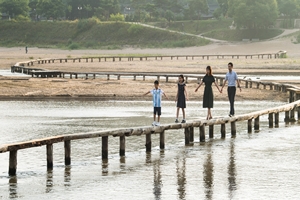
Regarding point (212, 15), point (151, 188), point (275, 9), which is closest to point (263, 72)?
point (151, 188)

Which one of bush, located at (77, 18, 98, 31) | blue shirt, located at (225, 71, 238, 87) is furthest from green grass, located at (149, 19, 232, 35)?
blue shirt, located at (225, 71, 238, 87)

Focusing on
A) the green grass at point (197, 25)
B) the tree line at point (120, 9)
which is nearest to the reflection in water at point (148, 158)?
the tree line at point (120, 9)

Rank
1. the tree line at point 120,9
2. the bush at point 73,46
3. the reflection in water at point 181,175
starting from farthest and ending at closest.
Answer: the tree line at point 120,9 < the bush at point 73,46 < the reflection in water at point 181,175

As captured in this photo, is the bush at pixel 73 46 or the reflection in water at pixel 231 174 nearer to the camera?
the reflection in water at pixel 231 174

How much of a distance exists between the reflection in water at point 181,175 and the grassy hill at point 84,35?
104m

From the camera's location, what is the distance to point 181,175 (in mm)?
16062

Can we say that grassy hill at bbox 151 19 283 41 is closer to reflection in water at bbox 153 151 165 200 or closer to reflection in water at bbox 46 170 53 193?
reflection in water at bbox 153 151 165 200

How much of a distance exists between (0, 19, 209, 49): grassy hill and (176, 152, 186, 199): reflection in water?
10362cm

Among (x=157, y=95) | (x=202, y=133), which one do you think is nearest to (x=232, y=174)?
(x=202, y=133)

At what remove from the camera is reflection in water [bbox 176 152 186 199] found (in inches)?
564

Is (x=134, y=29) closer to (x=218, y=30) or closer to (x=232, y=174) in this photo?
(x=218, y=30)

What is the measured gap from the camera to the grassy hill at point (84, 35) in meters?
127

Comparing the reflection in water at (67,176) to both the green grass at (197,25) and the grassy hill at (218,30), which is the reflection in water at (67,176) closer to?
the grassy hill at (218,30)

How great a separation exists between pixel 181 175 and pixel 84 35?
12353cm
